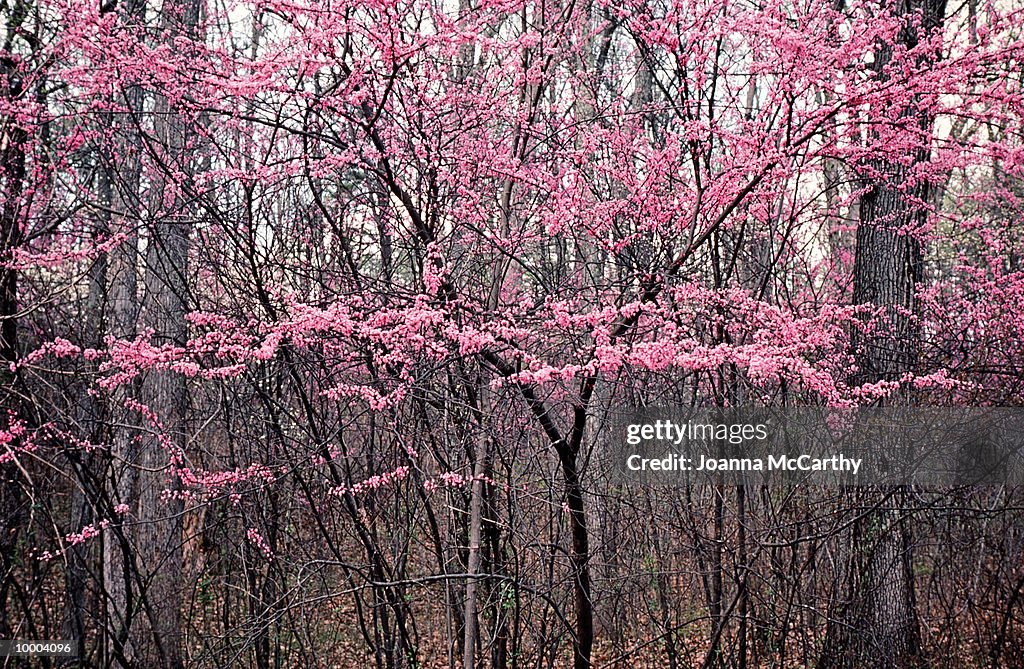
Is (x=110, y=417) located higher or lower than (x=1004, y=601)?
higher

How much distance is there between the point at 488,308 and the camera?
5297 mm

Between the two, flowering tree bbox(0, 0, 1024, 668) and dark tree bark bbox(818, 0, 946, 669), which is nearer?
flowering tree bbox(0, 0, 1024, 668)

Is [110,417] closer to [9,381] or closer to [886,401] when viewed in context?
[9,381]

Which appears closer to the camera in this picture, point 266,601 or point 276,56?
point 276,56

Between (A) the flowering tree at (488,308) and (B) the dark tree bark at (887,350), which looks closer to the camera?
(A) the flowering tree at (488,308)

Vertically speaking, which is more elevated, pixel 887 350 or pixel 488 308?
pixel 488 308

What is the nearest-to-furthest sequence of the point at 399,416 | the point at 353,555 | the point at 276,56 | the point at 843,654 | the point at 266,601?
the point at 276,56 → the point at 843,654 → the point at 399,416 → the point at 266,601 → the point at 353,555

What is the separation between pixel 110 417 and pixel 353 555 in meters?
2.20

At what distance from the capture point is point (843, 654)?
5.22 m

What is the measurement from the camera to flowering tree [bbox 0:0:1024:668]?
4.45 meters

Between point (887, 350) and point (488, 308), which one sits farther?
point (887, 350)

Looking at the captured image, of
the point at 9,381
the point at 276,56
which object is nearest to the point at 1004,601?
the point at 276,56

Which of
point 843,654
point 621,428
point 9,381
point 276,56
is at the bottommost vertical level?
point 843,654

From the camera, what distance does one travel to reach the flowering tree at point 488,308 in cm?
445
